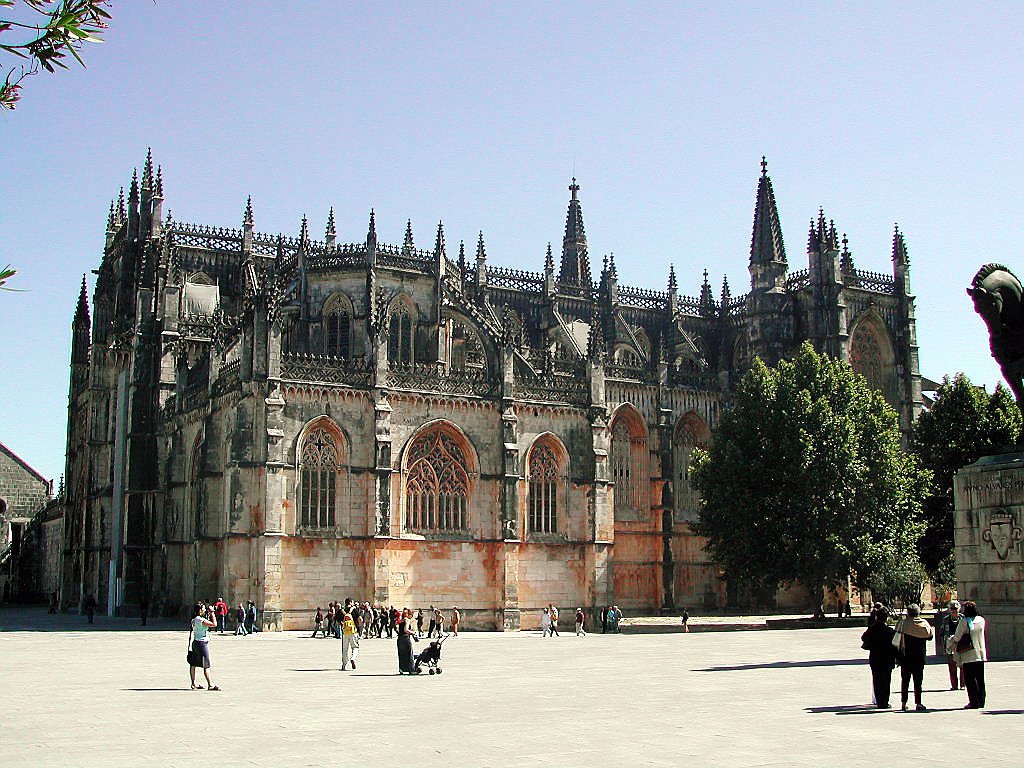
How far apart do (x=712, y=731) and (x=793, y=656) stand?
15.6 m

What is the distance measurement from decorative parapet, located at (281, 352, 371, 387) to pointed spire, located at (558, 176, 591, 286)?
101 ft

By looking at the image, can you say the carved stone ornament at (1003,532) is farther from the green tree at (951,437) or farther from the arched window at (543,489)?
the arched window at (543,489)

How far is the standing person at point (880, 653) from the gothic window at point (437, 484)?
98.4ft

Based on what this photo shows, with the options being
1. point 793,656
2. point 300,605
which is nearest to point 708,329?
point 300,605

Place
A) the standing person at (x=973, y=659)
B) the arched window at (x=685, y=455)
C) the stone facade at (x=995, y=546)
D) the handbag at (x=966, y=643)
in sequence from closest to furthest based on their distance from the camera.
→ the standing person at (x=973, y=659)
the handbag at (x=966, y=643)
the stone facade at (x=995, y=546)
the arched window at (x=685, y=455)

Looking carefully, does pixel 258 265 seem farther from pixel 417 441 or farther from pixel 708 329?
pixel 708 329

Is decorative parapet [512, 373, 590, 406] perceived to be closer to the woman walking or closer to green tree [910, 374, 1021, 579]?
green tree [910, 374, 1021, 579]

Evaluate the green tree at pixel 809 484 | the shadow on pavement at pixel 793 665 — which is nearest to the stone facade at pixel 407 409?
the green tree at pixel 809 484

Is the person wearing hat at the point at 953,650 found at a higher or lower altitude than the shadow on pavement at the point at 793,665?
higher

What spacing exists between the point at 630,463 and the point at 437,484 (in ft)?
49.1

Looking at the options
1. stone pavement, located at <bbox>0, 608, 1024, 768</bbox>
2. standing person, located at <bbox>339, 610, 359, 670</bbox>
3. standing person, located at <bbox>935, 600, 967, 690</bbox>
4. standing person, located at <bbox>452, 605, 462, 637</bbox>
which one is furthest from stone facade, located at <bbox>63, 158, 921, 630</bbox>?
standing person, located at <bbox>935, 600, 967, 690</bbox>

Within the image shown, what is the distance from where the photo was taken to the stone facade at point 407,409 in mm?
43875

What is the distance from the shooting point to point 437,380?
4675 centimetres

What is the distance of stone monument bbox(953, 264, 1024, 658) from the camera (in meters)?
24.5
